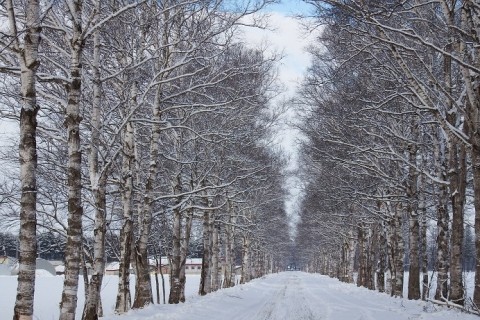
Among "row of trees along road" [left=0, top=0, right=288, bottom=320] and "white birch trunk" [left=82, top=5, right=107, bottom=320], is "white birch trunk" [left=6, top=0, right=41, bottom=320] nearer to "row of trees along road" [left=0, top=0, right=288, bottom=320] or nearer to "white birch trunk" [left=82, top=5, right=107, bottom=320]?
"row of trees along road" [left=0, top=0, right=288, bottom=320]

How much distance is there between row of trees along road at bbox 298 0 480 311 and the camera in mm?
10203

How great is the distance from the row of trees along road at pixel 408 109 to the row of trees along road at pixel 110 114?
7.73 ft

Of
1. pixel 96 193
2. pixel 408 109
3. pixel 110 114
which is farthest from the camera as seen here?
pixel 408 109

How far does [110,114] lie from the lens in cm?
1294

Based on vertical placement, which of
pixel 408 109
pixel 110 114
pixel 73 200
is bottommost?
pixel 73 200

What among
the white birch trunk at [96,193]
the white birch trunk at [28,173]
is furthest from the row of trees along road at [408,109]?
the white birch trunk at [28,173]

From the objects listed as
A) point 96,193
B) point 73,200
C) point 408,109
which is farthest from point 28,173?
point 408,109

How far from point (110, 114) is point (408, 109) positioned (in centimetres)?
1024

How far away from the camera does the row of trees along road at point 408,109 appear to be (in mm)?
10203

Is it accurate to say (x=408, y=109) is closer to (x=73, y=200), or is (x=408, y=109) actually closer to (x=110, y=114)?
(x=110, y=114)

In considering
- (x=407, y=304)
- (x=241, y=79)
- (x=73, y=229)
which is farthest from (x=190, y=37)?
(x=407, y=304)

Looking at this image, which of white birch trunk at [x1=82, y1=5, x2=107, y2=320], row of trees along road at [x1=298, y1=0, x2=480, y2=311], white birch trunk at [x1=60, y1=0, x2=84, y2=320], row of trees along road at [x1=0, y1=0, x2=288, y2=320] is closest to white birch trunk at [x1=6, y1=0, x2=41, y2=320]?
row of trees along road at [x1=0, y1=0, x2=288, y2=320]

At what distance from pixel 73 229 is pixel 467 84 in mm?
8019

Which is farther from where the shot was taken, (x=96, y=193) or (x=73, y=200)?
(x=96, y=193)
